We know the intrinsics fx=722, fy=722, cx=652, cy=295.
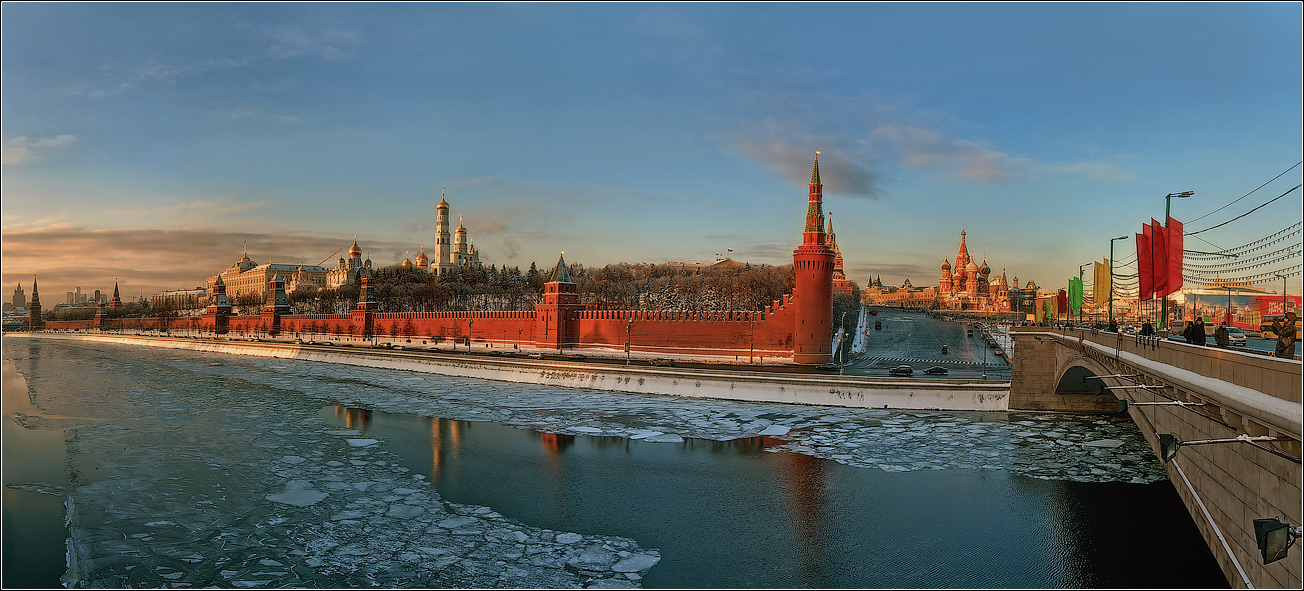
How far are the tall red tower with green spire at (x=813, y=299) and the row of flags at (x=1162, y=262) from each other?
19.6 meters

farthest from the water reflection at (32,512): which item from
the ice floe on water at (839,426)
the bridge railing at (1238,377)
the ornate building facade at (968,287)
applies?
the ornate building facade at (968,287)

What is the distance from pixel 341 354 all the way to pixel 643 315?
2367 centimetres

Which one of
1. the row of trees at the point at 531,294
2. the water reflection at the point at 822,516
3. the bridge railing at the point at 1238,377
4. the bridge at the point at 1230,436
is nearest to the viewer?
the bridge railing at the point at 1238,377

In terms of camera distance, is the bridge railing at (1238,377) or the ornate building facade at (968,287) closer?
the bridge railing at (1238,377)

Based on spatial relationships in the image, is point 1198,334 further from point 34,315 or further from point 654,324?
point 34,315

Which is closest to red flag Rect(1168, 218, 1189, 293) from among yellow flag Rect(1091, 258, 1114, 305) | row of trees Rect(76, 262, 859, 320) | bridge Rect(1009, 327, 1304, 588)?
bridge Rect(1009, 327, 1304, 588)

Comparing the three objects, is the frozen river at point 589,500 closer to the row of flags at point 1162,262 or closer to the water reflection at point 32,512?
the water reflection at point 32,512

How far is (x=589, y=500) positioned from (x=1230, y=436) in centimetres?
1122

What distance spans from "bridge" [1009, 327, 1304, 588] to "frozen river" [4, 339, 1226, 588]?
1996mm

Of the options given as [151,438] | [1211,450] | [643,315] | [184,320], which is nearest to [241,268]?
[184,320]

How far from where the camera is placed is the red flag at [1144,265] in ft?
57.9

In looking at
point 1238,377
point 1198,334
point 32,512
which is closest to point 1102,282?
point 1198,334

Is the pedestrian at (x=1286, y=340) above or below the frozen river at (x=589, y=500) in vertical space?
above

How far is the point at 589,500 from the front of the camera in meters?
15.7
